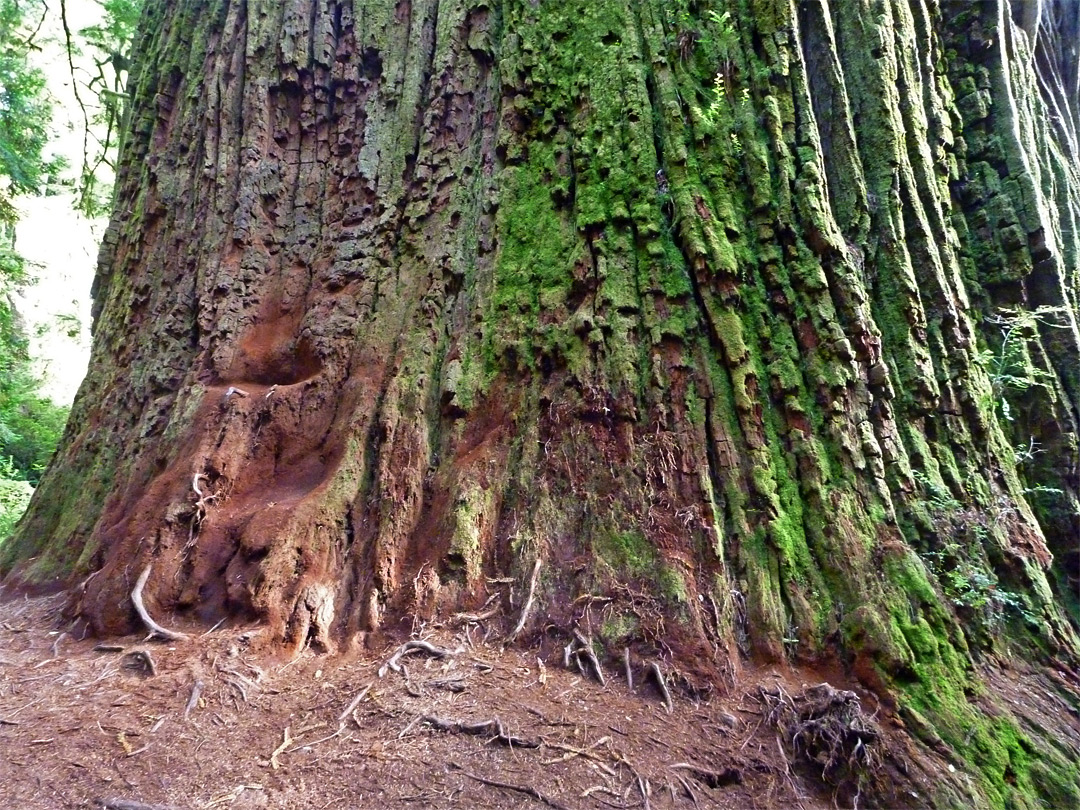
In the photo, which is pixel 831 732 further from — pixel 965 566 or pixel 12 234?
pixel 12 234

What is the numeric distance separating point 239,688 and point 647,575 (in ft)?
6.91

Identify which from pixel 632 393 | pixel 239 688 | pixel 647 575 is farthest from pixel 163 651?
pixel 632 393

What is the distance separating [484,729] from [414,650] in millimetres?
629

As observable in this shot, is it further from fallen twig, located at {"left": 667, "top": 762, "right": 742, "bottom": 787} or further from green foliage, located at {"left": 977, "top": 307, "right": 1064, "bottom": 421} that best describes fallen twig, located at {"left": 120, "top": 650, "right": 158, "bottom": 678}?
green foliage, located at {"left": 977, "top": 307, "right": 1064, "bottom": 421}

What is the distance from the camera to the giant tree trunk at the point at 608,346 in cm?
348

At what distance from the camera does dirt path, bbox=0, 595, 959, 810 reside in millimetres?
2609

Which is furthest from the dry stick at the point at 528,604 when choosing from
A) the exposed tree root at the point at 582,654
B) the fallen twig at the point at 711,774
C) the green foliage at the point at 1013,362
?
the green foliage at the point at 1013,362

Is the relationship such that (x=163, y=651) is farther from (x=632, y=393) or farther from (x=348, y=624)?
(x=632, y=393)

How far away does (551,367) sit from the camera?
3.99m

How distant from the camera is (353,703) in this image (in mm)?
3062

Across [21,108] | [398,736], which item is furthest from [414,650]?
[21,108]

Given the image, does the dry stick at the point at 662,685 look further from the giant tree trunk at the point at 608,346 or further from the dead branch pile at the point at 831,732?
the dead branch pile at the point at 831,732

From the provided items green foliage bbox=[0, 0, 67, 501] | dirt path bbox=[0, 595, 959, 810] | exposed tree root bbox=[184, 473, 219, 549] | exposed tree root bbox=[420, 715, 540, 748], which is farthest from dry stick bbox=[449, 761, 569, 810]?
green foliage bbox=[0, 0, 67, 501]

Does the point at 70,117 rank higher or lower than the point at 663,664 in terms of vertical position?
higher
